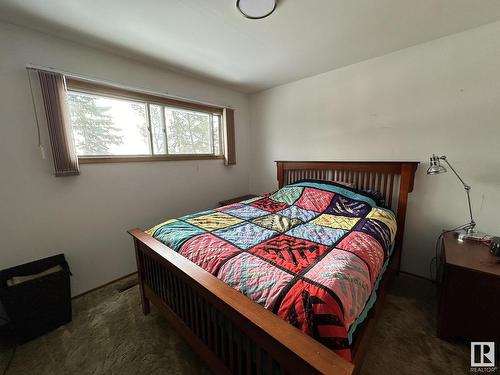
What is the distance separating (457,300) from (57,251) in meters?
3.17

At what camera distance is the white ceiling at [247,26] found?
144 centimetres

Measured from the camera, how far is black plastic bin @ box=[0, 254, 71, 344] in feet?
4.72

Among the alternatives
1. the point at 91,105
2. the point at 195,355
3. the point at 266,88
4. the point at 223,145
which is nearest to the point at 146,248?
the point at 195,355

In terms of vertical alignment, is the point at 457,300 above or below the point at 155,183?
below

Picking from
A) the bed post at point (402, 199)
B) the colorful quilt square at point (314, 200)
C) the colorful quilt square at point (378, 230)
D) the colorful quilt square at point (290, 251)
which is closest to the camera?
the colorful quilt square at point (290, 251)

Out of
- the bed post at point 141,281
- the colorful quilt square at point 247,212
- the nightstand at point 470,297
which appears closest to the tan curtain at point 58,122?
the bed post at point 141,281

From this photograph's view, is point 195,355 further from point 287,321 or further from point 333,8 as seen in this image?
point 333,8

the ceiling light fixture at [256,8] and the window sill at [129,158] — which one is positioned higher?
the ceiling light fixture at [256,8]

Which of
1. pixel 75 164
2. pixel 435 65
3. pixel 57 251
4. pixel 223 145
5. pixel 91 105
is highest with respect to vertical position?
pixel 435 65

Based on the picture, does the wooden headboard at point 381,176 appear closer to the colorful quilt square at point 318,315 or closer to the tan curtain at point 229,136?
the tan curtain at point 229,136

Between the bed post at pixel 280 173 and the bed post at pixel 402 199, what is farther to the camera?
the bed post at pixel 280 173

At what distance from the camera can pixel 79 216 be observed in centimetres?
197

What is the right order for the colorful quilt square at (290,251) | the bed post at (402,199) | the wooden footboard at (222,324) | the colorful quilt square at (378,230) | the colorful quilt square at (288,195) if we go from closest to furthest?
the wooden footboard at (222,324) < the colorful quilt square at (290,251) < the colorful quilt square at (378,230) < the bed post at (402,199) < the colorful quilt square at (288,195)

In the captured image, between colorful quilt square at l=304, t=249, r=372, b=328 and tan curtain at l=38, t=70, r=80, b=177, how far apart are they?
84.4 inches
